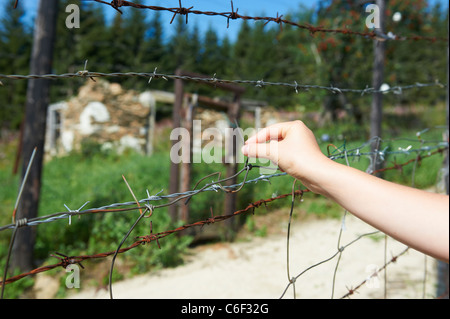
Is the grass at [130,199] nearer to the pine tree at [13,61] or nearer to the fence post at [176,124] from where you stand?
the fence post at [176,124]

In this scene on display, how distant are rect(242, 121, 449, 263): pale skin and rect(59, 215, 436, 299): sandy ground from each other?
2133 millimetres

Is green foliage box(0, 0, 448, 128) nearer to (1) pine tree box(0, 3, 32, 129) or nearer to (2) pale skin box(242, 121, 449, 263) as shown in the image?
(1) pine tree box(0, 3, 32, 129)

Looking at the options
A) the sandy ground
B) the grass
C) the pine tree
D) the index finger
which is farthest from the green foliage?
the index finger

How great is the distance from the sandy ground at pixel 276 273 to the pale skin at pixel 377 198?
2.13 meters

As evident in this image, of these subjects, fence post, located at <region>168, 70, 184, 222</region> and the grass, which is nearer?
the grass

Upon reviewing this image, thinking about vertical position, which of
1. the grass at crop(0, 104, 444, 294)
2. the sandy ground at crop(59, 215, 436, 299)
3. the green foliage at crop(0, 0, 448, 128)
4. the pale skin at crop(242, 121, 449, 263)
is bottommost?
the sandy ground at crop(59, 215, 436, 299)

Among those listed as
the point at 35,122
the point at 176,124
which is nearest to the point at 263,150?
the point at 35,122

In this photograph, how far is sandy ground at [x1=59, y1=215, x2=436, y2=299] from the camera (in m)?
2.93

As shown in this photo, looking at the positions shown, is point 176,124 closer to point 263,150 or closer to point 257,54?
point 263,150

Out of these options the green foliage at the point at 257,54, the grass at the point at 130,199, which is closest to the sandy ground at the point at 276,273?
the grass at the point at 130,199

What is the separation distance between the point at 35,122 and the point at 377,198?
3600 mm

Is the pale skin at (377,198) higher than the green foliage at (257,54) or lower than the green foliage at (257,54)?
lower

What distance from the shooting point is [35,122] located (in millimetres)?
3498

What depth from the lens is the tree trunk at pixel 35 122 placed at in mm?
3464
